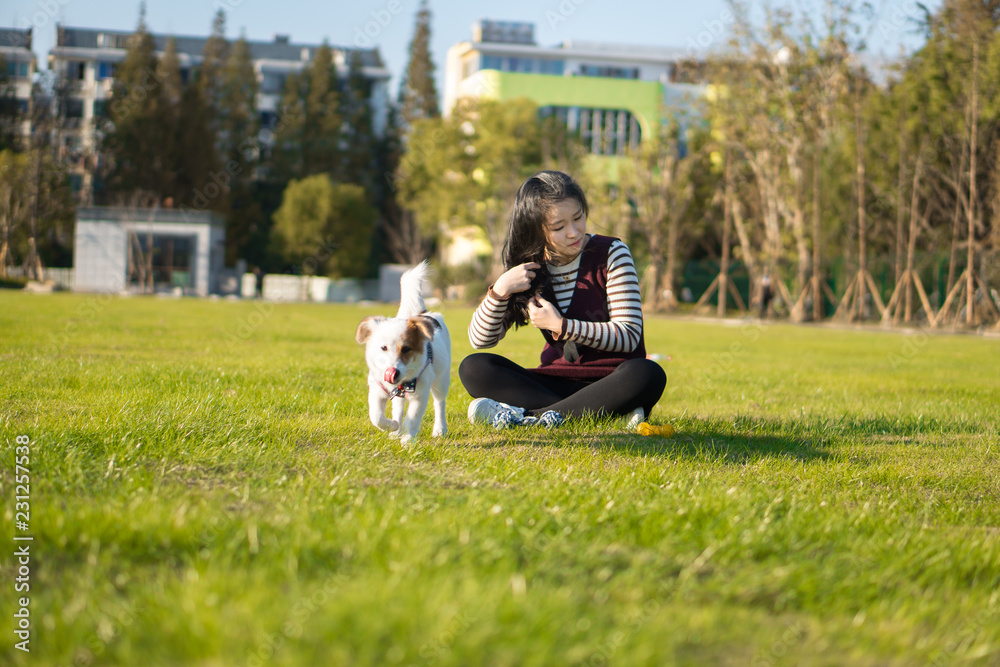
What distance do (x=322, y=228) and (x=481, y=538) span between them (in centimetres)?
4744

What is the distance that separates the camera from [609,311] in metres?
4.85

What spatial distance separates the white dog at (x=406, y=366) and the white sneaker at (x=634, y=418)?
1073mm

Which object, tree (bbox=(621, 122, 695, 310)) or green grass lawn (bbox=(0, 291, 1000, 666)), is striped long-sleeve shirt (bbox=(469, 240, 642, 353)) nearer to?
green grass lawn (bbox=(0, 291, 1000, 666))

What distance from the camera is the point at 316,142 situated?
181 feet

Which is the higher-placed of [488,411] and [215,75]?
[215,75]

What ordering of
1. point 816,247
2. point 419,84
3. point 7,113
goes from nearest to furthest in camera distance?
point 816,247 → point 7,113 → point 419,84

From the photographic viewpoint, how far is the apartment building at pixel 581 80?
49.0 meters

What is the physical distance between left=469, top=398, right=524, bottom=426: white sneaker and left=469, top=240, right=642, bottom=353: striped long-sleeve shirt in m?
0.33

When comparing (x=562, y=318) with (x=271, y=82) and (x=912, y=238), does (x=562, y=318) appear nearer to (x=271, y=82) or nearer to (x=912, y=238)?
(x=912, y=238)

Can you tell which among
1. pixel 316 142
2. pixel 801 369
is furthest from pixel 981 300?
pixel 316 142

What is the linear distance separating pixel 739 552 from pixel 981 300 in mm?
25061

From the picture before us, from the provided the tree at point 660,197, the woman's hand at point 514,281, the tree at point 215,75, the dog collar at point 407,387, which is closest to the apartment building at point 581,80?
the tree at point 660,197

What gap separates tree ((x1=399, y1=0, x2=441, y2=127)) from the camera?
197ft

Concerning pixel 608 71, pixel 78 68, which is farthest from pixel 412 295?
pixel 78 68
